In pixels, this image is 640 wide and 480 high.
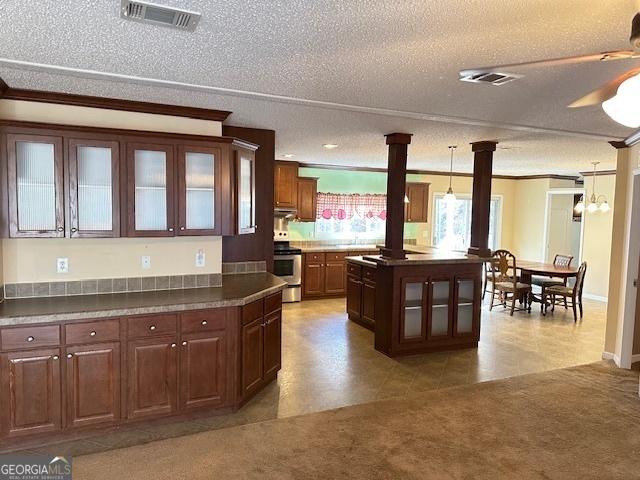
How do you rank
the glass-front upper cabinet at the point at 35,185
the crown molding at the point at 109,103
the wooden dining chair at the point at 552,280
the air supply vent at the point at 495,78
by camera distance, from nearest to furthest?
the air supply vent at the point at 495,78 → the glass-front upper cabinet at the point at 35,185 → the crown molding at the point at 109,103 → the wooden dining chair at the point at 552,280

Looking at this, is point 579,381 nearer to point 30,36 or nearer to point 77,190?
point 77,190

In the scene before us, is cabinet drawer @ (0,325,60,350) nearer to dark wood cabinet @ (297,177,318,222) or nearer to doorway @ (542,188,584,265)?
dark wood cabinet @ (297,177,318,222)

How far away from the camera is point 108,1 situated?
1.88 meters

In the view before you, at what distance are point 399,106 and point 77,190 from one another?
2533mm

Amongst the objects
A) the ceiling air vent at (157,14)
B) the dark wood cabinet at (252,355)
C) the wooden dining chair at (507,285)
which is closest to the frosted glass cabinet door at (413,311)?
the dark wood cabinet at (252,355)

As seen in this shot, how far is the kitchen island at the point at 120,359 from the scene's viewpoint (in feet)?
9.22

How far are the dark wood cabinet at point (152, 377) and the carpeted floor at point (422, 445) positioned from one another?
27 cm

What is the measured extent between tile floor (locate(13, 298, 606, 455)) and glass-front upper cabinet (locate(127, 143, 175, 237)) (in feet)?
4.87

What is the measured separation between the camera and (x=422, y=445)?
9.93ft

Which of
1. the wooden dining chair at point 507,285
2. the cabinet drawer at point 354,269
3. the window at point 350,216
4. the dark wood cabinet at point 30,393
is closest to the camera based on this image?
the dark wood cabinet at point 30,393

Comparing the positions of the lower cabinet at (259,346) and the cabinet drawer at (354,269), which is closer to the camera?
the lower cabinet at (259,346)

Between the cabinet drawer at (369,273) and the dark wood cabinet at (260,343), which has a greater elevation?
the cabinet drawer at (369,273)

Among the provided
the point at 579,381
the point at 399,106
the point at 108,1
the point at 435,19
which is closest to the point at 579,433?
the point at 579,381

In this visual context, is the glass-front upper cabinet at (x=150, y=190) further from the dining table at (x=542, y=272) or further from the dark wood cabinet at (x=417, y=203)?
the dark wood cabinet at (x=417, y=203)
